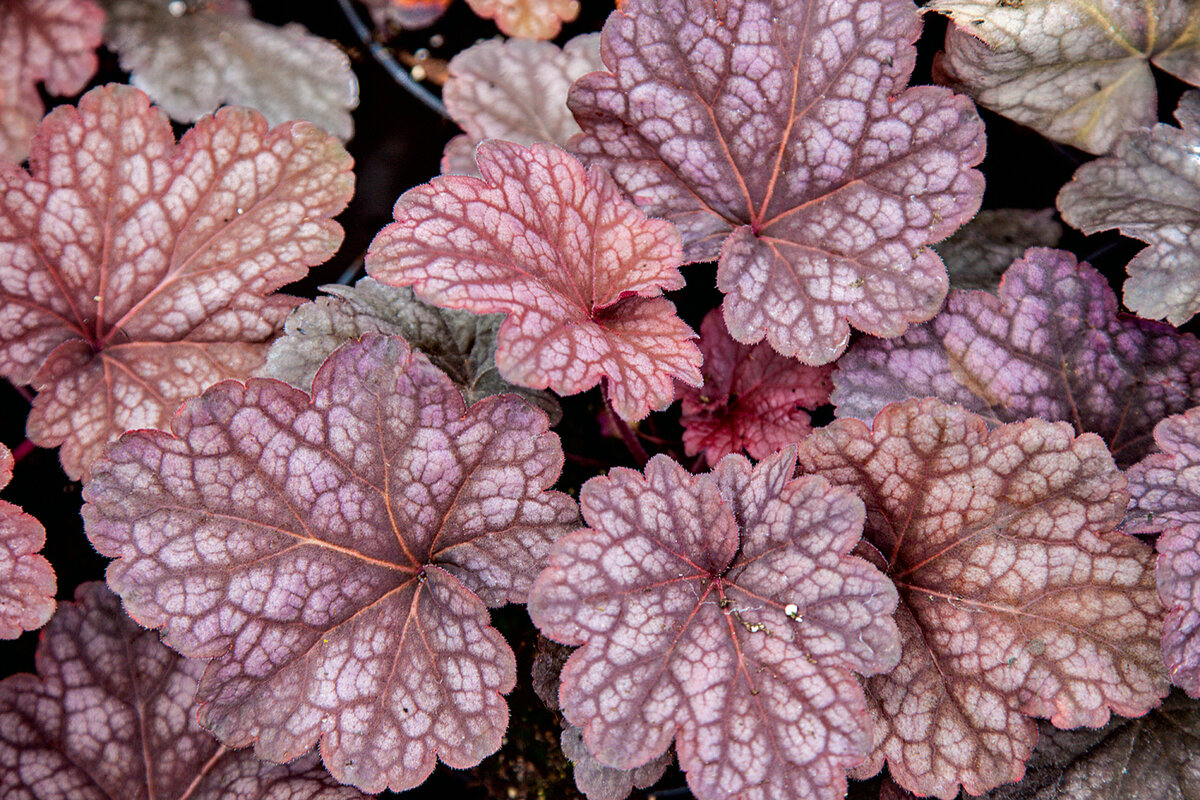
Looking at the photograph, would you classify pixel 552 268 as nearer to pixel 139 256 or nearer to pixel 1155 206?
pixel 139 256

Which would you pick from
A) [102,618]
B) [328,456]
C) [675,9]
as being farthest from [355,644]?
[675,9]

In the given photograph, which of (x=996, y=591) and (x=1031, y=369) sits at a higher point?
(x=1031, y=369)

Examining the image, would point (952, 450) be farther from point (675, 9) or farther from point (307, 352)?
point (307, 352)

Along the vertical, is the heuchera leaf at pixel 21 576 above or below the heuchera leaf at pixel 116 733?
above

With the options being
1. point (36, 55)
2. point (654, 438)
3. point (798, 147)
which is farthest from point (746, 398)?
point (36, 55)

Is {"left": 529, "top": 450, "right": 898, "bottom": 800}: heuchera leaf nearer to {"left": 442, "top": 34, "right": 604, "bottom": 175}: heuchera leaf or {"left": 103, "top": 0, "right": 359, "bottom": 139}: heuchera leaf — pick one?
{"left": 442, "top": 34, "right": 604, "bottom": 175}: heuchera leaf

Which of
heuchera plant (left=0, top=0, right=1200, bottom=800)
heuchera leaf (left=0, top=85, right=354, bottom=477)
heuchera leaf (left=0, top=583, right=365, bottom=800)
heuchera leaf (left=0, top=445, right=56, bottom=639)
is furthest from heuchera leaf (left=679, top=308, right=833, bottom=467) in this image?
heuchera leaf (left=0, top=445, right=56, bottom=639)

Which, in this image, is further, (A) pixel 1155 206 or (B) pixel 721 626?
(A) pixel 1155 206

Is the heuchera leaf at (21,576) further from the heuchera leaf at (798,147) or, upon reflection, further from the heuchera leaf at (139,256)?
the heuchera leaf at (798,147)

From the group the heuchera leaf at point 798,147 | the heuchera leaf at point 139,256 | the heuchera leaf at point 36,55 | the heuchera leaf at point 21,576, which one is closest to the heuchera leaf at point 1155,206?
the heuchera leaf at point 798,147
